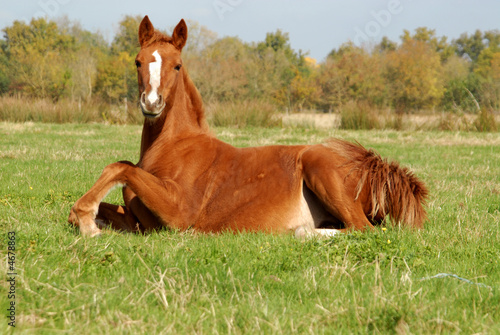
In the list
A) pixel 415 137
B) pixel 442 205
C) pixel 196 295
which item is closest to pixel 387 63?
pixel 415 137

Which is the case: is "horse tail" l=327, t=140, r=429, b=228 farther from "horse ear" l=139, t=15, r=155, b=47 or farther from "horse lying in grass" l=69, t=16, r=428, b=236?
"horse ear" l=139, t=15, r=155, b=47

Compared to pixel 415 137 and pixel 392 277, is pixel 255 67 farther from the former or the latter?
pixel 392 277

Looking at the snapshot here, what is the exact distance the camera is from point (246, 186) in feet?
15.0

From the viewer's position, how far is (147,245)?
380cm

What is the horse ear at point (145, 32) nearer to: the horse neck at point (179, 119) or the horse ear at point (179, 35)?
the horse ear at point (179, 35)

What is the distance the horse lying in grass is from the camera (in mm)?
4391

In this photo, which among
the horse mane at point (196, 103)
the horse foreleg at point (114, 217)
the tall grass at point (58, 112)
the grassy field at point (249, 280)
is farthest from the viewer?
the tall grass at point (58, 112)

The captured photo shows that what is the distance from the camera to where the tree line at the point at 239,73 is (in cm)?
3712

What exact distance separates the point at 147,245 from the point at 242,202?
1.06 m

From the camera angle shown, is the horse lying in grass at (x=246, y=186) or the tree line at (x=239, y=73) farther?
the tree line at (x=239, y=73)

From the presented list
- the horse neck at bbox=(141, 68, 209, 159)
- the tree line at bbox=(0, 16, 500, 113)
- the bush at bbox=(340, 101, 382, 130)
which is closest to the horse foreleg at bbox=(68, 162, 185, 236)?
the horse neck at bbox=(141, 68, 209, 159)

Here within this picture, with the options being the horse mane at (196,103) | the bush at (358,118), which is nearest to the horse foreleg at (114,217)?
the horse mane at (196,103)

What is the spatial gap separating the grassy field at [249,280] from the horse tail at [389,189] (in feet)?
0.80

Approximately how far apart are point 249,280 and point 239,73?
141ft
